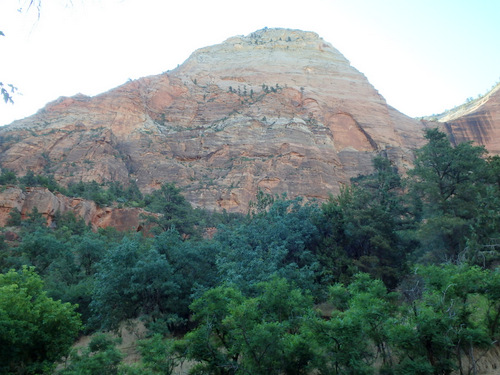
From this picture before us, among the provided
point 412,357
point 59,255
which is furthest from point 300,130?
point 412,357

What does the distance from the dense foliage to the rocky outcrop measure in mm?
3507

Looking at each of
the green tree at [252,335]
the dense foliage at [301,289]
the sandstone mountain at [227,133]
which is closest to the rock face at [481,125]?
the sandstone mountain at [227,133]

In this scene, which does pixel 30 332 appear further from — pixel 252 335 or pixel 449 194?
pixel 449 194

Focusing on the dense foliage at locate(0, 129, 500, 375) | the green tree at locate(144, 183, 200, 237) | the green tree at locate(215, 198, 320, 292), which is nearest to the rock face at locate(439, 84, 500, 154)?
the dense foliage at locate(0, 129, 500, 375)

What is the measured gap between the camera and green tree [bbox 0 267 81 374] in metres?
12.0

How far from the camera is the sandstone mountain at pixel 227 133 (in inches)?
2111

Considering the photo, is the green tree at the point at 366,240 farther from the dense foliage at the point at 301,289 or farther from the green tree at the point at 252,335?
the green tree at the point at 252,335

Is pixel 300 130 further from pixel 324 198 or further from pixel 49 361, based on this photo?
pixel 49 361

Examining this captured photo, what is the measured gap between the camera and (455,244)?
67.2ft

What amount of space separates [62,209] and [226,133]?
30.4 metres

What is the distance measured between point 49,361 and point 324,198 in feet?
144

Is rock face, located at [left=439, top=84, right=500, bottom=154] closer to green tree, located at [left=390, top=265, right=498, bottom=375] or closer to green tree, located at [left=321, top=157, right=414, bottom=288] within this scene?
green tree, located at [left=321, top=157, right=414, bottom=288]

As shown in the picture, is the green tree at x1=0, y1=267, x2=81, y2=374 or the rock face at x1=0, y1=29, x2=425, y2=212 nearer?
Answer: the green tree at x1=0, y1=267, x2=81, y2=374

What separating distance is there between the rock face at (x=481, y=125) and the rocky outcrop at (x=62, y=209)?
55.1 m
